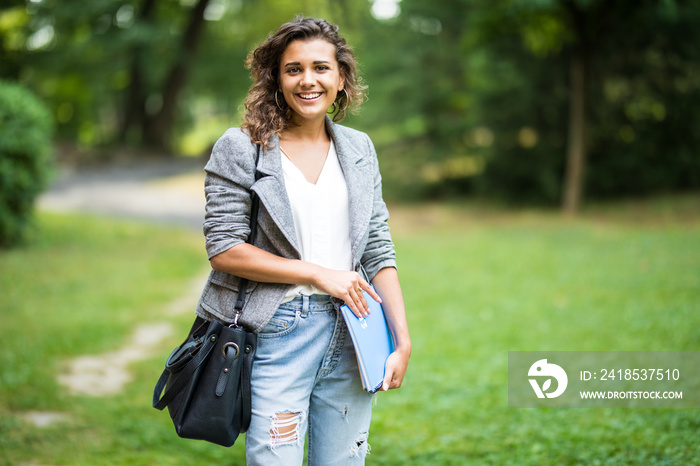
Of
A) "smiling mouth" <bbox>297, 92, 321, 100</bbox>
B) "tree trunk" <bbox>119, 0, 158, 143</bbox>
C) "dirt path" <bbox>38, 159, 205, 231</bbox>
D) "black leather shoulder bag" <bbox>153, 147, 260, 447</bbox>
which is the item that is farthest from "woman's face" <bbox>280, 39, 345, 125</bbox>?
"tree trunk" <bbox>119, 0, 158, 143</bbox>

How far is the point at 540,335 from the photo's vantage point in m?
6.80

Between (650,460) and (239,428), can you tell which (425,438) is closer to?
(650,460)

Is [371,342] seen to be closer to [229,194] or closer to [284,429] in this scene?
[284,429]

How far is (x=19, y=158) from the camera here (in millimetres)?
10141

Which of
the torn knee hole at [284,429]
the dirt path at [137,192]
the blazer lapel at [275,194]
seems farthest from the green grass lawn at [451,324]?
the blazer lapel at [275,194]

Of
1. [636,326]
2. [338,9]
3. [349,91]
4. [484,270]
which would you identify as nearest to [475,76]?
[484,270]

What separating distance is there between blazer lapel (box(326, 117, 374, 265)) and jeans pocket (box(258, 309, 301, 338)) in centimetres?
Answer: 29

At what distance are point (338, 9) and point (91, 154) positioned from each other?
11525mm

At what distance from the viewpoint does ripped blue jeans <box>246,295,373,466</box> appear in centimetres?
214

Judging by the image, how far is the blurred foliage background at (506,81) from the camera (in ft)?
45.3

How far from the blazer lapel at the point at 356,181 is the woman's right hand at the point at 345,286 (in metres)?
0.11

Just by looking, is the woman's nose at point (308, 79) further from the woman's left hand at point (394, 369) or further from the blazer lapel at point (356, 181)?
the woman's left hand at point (394, 369)

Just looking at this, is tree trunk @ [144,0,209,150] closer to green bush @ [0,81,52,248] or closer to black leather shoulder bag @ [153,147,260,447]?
green bush @ [0,81,52,248]

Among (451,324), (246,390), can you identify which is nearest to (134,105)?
(451,324)
